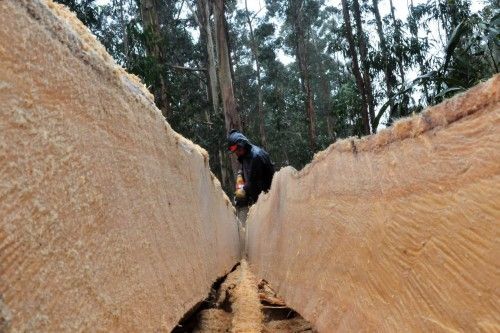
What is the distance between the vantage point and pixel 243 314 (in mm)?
2422

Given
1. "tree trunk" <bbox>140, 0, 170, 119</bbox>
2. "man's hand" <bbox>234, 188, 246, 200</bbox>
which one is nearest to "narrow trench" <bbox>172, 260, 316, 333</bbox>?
"man's hand" <bbox>234, 188, 246, 200</bbox>

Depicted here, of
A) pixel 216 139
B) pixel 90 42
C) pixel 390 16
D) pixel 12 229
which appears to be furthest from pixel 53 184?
pixel 390 16

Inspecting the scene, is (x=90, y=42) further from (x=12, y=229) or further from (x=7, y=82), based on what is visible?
(x=12, y=229)

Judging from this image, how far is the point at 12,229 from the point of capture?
0.72m

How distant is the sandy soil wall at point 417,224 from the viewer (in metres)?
0.75

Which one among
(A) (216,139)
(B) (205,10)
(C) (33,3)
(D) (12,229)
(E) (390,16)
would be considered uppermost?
(E) (390,16)

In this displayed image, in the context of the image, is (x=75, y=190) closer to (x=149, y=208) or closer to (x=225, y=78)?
(x=149, y=208)

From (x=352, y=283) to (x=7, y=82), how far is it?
3.03 feet

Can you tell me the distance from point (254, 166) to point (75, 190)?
4.06 meters

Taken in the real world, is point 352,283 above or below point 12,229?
below

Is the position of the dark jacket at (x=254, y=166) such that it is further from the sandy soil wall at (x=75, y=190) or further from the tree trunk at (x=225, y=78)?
the tree trunk at (x=225, y=78)

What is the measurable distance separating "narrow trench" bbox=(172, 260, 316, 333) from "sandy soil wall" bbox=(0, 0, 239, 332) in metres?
0.45

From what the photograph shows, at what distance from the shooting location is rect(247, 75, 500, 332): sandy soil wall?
29.4 inches

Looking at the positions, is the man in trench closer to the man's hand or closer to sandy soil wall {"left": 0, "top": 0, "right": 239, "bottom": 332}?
the man's hand
